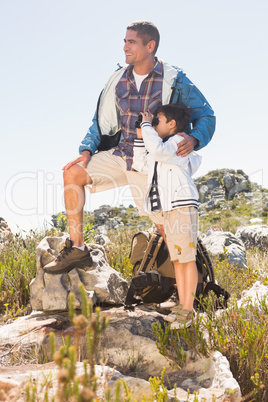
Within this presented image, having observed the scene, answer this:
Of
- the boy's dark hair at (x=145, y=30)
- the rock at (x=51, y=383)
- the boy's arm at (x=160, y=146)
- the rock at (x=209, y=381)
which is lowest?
the rock at (x=209, y=381)

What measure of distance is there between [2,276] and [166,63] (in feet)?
11.4

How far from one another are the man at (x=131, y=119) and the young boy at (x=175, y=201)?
0.49 meters

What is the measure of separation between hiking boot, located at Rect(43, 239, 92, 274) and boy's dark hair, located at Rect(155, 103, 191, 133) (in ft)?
5.54

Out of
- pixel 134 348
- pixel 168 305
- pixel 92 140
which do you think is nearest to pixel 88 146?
pixel 92 140

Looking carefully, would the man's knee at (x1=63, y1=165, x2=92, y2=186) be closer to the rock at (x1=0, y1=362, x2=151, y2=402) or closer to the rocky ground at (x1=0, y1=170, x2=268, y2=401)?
the rocky ground at (x1=0, y1=170, x2=268, y2=401)

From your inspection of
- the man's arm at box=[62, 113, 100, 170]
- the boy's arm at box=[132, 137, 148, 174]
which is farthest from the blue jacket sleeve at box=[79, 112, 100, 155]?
the boy's arm at box=[132, 137, 148, 174]

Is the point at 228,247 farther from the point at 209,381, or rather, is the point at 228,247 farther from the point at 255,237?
the point at 209,381

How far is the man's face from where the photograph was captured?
14.6 ft

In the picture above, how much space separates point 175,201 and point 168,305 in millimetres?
1408

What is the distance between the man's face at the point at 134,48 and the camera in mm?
4461

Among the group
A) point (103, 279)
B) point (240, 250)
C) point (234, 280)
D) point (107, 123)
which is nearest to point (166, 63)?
point (107, 123)

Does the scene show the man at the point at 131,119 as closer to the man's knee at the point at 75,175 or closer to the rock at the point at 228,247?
the man's knee at the point at 75,175

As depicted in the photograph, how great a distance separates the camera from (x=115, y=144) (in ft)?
16.1

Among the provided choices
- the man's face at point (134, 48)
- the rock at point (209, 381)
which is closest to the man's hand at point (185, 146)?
the man's face at point (134, 48)
